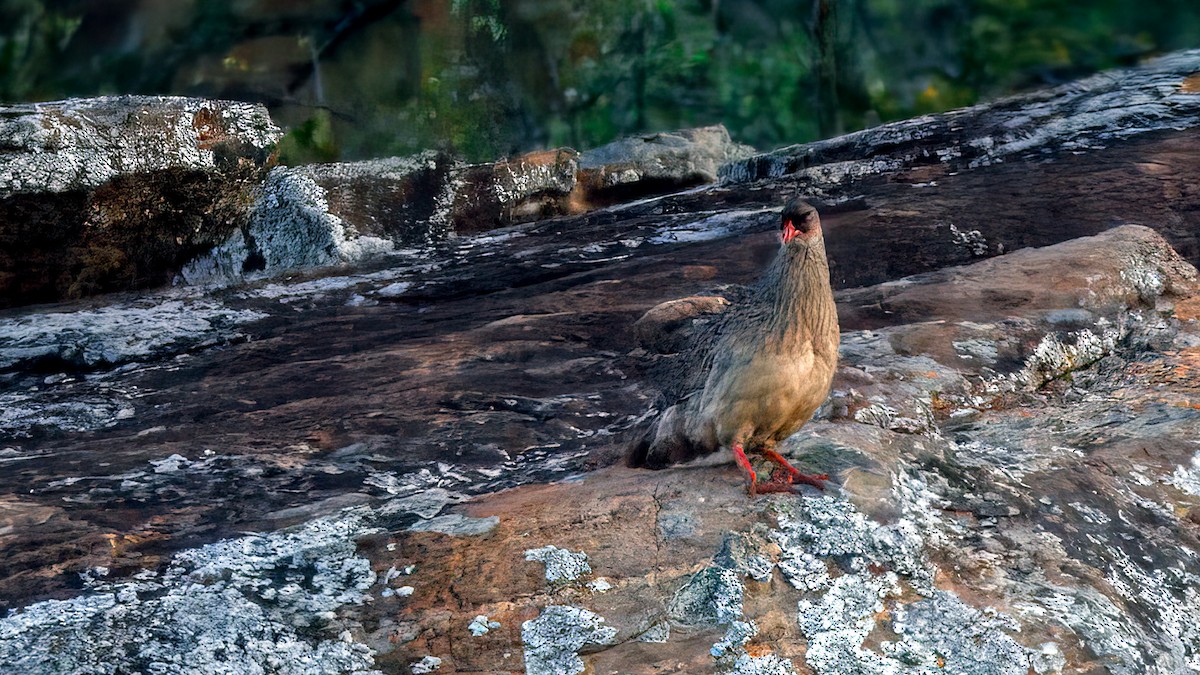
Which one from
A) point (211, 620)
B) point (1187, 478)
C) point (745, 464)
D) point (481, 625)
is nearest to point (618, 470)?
point (745, 464)

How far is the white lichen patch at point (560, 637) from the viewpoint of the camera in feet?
8.33

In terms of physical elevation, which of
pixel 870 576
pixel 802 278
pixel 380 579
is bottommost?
pixel 870 576

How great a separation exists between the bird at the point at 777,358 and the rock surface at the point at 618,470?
137mm

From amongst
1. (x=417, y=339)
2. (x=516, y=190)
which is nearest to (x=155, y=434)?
(x=417, y=339)

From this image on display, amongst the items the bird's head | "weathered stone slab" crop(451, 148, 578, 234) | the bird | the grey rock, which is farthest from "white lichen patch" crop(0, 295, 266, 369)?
the grey rock

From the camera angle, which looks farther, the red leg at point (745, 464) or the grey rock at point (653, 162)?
the grey rock at point (653, 162)

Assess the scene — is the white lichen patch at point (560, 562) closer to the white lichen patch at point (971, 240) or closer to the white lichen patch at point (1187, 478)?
the white lichen patch at point (1187, 478)

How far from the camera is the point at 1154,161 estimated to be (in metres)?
6.73

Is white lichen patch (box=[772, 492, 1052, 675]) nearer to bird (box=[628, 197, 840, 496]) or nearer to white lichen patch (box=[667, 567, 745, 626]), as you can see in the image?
white lichen patch (box=[667, 567, 745, 626])

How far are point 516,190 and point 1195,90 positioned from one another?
4.84 m

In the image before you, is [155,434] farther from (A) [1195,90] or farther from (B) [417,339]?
(A) [1195,90]

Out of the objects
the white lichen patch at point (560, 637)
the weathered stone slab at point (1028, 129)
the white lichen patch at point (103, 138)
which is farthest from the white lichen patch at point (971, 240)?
the white lichen patch at point (103, 138)

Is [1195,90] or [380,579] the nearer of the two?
[380,579]

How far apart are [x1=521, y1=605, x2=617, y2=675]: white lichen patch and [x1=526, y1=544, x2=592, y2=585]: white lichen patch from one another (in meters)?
0.11
